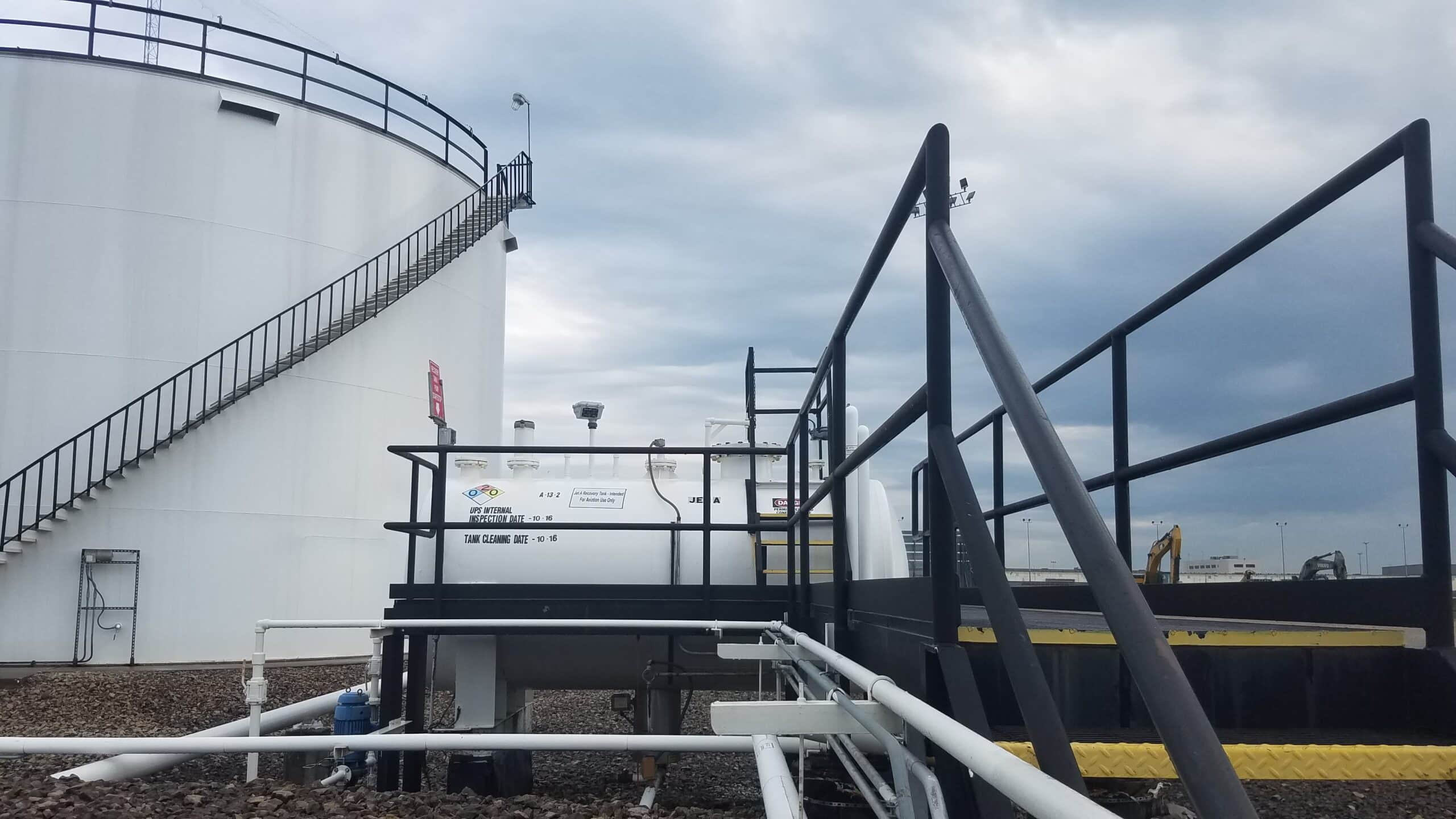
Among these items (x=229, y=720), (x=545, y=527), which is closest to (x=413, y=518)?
(x=545, y=527)

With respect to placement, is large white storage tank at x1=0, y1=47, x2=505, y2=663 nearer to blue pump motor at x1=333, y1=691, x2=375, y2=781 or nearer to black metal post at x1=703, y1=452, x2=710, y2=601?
blue pump motor at x1=333, y1=691, x2=375, y2=781

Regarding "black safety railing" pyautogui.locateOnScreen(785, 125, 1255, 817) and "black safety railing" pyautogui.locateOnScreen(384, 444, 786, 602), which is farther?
"black safety railing" pyautogui.locateOnScreen(384, 444, 786, 602)

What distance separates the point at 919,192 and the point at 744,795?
6.86 metres

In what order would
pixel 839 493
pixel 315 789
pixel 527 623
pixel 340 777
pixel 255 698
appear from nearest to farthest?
pixel 839 493 → pixel 315 789 → pixel 255 698 → pixel 340 777 → pixel 527 623

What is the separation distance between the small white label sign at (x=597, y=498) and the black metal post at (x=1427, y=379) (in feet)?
20.1

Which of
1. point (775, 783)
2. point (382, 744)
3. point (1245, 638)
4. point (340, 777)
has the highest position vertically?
point (1245, 638)

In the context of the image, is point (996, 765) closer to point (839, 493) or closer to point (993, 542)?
point (993, 542)

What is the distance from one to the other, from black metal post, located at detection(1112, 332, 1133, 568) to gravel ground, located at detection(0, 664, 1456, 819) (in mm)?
1996

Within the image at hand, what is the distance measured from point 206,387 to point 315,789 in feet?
40.3

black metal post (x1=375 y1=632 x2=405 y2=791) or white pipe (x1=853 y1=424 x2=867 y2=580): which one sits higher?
white pipe (x1=853 y1=424 x2=867 y2=580)

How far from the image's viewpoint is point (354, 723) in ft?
23.5

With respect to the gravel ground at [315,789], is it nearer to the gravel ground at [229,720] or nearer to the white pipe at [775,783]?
the gravel ground at [229,720]

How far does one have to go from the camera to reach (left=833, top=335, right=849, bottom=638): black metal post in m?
3.66

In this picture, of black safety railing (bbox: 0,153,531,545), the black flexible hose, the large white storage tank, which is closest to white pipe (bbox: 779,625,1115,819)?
the black flexible hose
